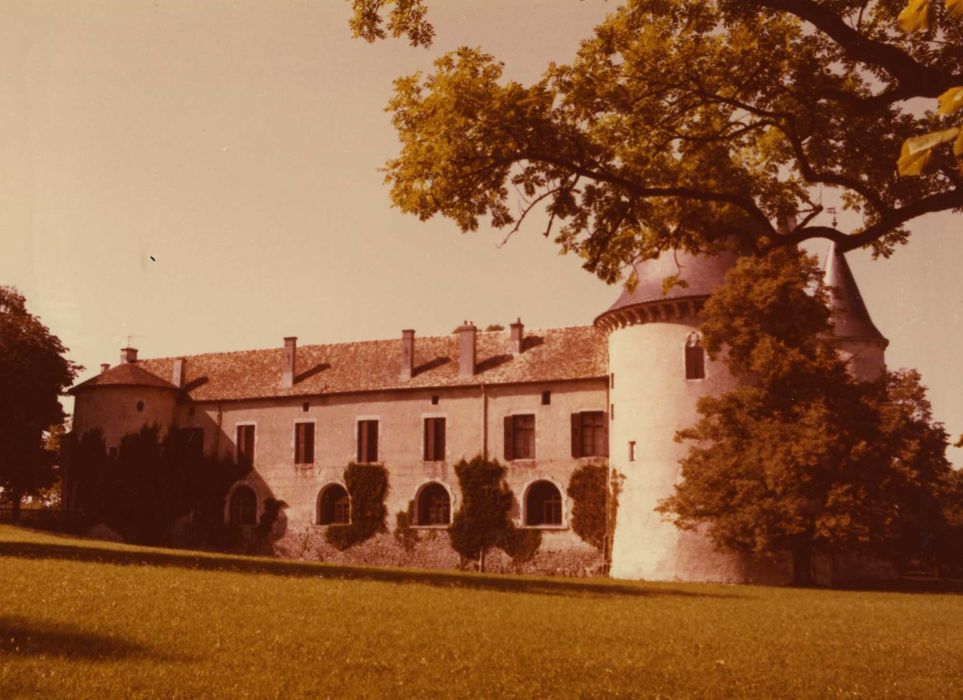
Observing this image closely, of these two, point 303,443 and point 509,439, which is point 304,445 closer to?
point 303,443

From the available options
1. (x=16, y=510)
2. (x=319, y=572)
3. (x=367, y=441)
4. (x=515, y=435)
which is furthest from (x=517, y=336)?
(x=16, y=510)

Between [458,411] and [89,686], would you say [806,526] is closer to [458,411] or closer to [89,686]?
[458,411]

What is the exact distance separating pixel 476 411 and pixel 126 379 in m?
15.8

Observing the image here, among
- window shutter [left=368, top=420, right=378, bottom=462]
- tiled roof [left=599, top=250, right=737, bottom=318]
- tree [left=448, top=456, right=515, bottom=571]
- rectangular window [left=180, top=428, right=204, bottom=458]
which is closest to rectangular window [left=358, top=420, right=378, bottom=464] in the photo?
window shutter [left=368, top=420, right=378, bottom=462]

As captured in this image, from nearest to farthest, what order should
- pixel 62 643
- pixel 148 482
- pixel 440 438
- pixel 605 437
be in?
pixel 62 643 < pixel 605 437 < pixel 440 438 < pixel 148 482

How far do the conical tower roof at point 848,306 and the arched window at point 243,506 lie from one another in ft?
85.5

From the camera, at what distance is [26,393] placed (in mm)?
42094

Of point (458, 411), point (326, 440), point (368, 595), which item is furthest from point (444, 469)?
point (368, 595)

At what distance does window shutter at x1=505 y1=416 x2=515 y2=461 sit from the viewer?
39281 mm

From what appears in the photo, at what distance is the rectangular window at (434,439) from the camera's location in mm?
40500

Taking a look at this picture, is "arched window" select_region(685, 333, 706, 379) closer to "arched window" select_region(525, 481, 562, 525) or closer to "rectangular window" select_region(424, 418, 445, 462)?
"arched window" select_region(525, 481, 562, 525)

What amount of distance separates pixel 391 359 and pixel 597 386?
9.79 m

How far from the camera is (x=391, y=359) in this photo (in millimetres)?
43531

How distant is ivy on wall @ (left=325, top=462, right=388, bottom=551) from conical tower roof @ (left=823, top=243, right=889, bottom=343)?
2040cm
